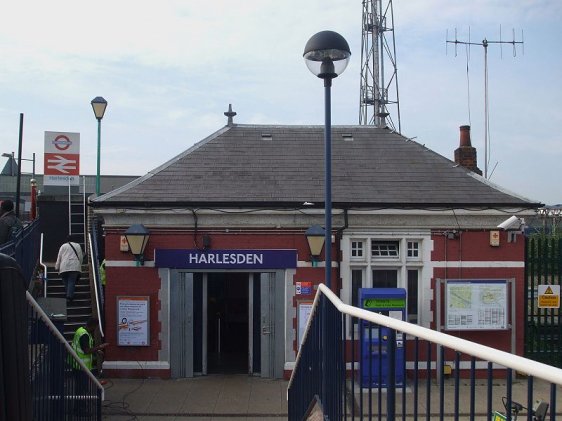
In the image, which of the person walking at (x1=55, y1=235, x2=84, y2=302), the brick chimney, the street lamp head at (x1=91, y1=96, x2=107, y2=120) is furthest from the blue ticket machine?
the street lamp head at (x1=91, y1=96, x2=107, y2=120)

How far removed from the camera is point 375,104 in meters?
22.8

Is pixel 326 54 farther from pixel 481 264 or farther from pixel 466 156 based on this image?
pixel 466 156

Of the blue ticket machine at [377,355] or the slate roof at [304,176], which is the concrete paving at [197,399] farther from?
the blue ticket machine at [377,355]

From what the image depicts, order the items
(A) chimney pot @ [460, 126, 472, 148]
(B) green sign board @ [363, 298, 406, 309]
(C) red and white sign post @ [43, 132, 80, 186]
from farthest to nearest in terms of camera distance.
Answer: (C) red and white sign post @ [43, 132, 80, 186], (A) chimney pot @ [460, 126, 472, 148], (B) green sign board @ [363, 298, 406, 309]

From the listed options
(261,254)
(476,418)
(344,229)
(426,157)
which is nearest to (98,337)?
(261,254)

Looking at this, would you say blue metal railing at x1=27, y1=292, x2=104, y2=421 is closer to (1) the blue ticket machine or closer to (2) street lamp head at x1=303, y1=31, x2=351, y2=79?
(1) the blue ticket machine

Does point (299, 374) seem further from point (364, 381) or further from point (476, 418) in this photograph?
point (476, 418)

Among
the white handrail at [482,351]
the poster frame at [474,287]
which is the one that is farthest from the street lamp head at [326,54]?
the poster frame at [474,287]

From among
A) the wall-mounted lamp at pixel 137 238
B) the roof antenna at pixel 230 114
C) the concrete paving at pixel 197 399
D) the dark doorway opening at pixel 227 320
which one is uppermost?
the roof antenna at pixel 230 114

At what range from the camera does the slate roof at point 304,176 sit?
12.3m

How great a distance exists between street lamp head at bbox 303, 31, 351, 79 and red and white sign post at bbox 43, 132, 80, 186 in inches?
462

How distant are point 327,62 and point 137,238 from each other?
20.3 ft

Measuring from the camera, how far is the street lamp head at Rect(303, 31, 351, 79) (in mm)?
7205

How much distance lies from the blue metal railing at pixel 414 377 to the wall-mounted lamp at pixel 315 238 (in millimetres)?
6128
